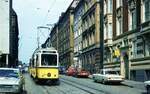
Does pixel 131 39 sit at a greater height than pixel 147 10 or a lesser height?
lesser

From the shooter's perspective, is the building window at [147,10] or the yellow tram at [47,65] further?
the building window at [147,10]

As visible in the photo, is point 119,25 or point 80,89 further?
point 119,25

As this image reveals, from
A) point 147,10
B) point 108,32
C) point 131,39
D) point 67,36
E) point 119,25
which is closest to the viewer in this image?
point 147,10

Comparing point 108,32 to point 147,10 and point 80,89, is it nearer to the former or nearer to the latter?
point 147,10

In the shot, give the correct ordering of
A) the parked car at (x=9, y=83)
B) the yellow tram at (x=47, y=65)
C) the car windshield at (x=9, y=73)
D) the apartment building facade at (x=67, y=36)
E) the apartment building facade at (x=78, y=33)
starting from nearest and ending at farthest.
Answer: the parked car at (x=9, y=83) < the car windshield at (x=9, y=73) < the yellow tram at (x=47, y=65) < the apartment building facade at (x=78, y=33) < the apartment building facade at (x=67, y=36)

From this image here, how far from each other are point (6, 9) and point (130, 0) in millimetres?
30688

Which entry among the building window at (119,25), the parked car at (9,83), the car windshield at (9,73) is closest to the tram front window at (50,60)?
the car windshield at (9,73)

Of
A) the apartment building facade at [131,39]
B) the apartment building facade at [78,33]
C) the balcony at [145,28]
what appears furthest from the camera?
the apartment building facade at [78,33]

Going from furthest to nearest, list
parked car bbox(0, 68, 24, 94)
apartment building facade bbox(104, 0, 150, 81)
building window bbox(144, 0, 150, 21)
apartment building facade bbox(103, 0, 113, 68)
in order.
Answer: apartment building facade bbox(103, 0, 113, 68)
apartment building facade bbox(104, 0, 150, 81)
building window bbox(144, 0, 150, 21)
parked car bbox(0, 68, 24, 94)

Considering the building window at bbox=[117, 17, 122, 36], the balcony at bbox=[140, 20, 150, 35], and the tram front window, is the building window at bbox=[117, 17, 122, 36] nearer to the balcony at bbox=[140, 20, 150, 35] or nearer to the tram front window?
the balcony at bbox=[140, 20, 150, 35]

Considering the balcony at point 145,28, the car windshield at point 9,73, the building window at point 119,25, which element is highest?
the building window at point 119,25

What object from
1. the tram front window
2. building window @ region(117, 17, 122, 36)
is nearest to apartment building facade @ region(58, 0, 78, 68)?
building window @ region(117, 17, 122, 36)

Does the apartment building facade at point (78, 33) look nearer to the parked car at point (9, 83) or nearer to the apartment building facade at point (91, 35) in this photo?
the apartment building facade at point (91, 35)

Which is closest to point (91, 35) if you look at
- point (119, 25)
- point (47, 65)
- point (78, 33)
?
point (78, 33)
